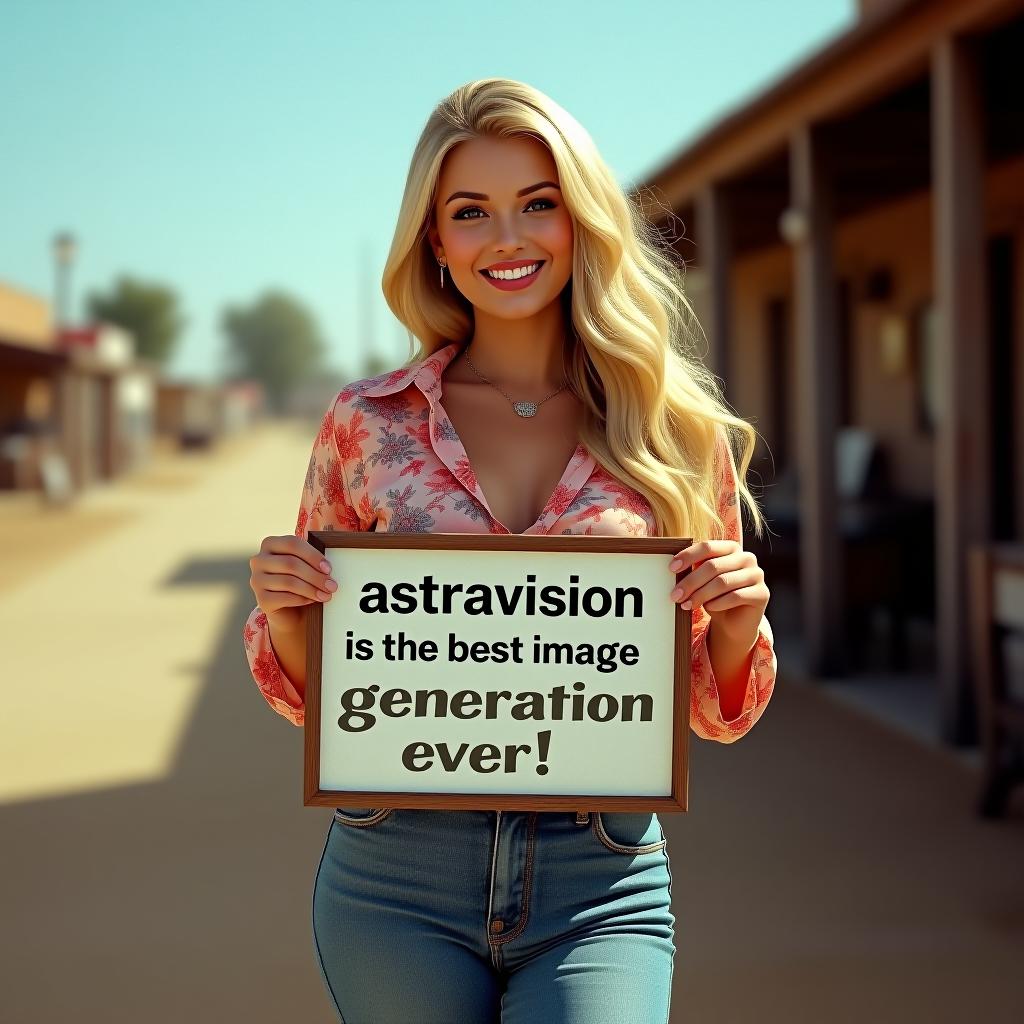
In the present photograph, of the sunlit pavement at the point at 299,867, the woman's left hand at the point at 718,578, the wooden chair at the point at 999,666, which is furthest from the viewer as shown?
the wooden chair at the point at 999,666

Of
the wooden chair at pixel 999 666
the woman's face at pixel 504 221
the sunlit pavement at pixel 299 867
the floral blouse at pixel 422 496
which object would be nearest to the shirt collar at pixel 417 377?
the floral blouse at pixel 422 496

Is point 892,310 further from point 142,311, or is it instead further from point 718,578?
point 142,311

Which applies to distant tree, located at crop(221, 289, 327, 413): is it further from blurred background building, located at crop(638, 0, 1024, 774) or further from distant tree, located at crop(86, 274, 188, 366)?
blurred background building, located at crop(638, 0, 1024, 774)

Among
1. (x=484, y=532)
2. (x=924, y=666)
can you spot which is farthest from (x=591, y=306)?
(x=924, y=666)

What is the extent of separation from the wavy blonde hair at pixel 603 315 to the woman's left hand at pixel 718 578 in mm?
183

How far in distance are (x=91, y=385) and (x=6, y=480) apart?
3918mm

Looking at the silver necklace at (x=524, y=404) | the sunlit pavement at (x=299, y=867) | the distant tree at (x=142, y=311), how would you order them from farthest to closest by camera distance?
1. the distant tree at (x=142, y=311)
2. the sunlit pavement at (x=299, y=867)
3. the silver necklace at (x=524, y=404)

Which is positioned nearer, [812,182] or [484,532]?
[484,532]

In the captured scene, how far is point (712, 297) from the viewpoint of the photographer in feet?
31.1

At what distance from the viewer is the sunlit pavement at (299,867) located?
12.6 feet

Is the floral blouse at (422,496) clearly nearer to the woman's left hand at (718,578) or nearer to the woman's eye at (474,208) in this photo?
the woman's left hand at (718,578)

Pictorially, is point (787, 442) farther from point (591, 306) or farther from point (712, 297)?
point (591, 306)

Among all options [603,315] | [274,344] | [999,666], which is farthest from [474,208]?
[274,344]

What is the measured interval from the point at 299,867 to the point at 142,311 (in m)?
120
